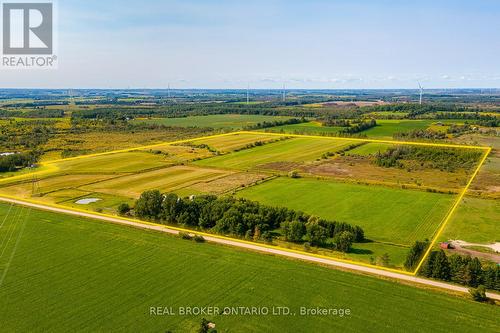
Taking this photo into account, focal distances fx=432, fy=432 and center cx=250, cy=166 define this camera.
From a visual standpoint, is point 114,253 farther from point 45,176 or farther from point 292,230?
point 45,176

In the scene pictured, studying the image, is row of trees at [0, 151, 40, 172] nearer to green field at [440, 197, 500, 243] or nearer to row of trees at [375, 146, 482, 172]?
row of trees at [375, 146, 482, 172]

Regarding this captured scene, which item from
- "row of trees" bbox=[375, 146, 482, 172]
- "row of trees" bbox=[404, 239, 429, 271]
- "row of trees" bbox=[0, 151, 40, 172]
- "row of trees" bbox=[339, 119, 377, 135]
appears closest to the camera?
"row of trees" bbox=[404, 239, 429, 271]

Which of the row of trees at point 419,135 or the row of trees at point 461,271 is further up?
the row of trees at point 419,135

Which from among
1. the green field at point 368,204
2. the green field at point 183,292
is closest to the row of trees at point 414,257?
the green field at point 183,292

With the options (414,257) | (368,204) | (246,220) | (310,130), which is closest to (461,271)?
(414,257)

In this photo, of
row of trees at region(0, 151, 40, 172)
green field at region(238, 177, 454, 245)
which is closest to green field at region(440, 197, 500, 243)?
green field at region(238, 177, 454, 245)

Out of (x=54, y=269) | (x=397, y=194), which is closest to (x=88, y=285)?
(x=54, y=269)

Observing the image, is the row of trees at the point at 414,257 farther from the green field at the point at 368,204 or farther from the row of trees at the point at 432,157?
the row of trees at the point at 432,157

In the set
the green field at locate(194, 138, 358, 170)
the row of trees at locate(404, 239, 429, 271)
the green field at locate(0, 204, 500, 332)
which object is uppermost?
the green field at locate(194, 138, 358, 170)
